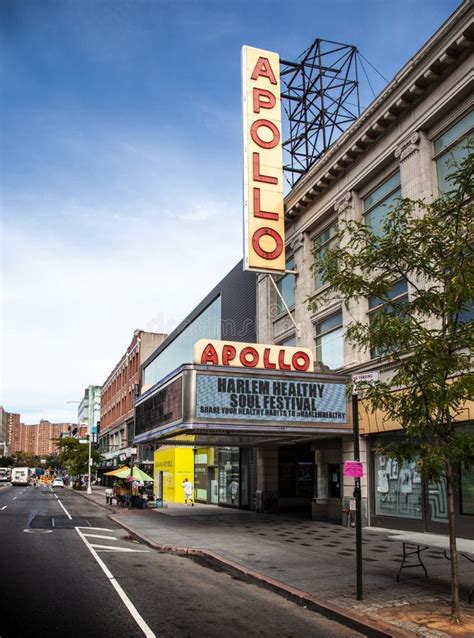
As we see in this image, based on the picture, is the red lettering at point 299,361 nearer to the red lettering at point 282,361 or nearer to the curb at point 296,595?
the red lettering at point 282,361

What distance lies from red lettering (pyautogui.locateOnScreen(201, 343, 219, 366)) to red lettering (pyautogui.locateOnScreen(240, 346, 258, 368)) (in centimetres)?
106

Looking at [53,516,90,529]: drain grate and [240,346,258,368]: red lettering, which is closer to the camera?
[240,346,258,368]: red lettering

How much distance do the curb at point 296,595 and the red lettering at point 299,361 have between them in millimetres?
8632

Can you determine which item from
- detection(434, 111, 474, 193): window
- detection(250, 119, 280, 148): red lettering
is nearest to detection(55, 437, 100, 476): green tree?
detection(250, 119, 280, 148): red lettering

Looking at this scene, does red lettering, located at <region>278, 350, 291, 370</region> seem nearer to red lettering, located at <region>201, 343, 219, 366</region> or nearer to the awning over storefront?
the awning over storefront

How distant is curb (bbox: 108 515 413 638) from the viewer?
910 centimetres

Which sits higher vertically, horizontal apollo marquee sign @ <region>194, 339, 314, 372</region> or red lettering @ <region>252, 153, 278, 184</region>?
red lettering @ <region>252, 153, 278, 184</region>

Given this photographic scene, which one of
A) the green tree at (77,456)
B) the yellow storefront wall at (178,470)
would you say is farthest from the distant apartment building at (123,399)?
the yellow storefront wall at (178,470)

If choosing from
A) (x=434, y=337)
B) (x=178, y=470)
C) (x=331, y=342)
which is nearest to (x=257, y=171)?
(x=331, y=342)

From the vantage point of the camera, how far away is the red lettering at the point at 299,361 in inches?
946

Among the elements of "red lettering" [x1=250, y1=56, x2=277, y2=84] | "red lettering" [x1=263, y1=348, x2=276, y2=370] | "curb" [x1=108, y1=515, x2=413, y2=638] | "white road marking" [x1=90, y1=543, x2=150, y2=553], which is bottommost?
"white road marking" [x1=90, y1=543, x2=150, y2=553]

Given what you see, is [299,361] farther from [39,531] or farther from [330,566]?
[39,531]

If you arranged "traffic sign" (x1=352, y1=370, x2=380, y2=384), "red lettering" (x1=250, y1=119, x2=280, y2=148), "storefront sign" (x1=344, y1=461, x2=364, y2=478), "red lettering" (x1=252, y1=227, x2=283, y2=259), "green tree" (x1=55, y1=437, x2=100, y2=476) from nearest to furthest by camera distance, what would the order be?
"traffic sign" (x1=352, y1=370, x2=380, y2=384)
"storefront sign" (x1=344, y1=461, x2=364, y2=478)
"red lettering" (x1=252, y1=227, x2=283, y2=259)
"red lettering" (x1=250, y1=119, x2=280, y2=148)
"green tree" (x1=55, y1=437, x2=100, y2=476)

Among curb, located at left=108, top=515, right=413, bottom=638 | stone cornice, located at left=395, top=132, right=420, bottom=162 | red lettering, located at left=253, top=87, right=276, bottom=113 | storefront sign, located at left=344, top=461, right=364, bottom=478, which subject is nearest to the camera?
curb, located at left=108, top=515, right=413, bottom=638
